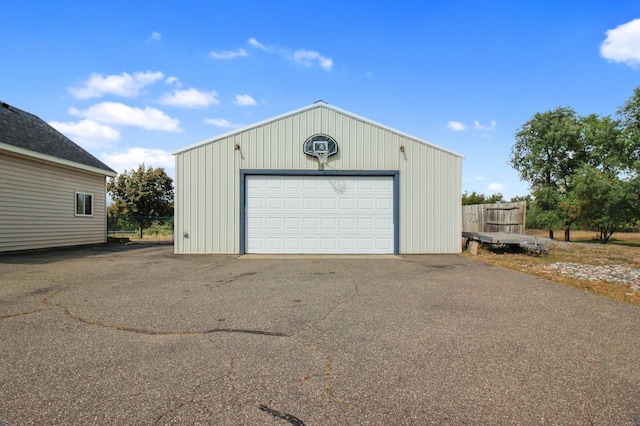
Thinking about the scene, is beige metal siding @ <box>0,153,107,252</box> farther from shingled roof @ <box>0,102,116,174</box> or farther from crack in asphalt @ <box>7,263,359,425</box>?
crack in asphalt @ <box>7,263,359,425</box>

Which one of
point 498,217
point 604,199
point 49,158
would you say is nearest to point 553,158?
point 604,199

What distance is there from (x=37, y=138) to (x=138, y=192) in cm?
1382

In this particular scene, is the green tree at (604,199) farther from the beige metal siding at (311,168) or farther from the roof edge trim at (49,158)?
the roof edge trim at (49,158)

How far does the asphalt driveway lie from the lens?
7.03 feet

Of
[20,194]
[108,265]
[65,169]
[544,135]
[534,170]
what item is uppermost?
[544,135]

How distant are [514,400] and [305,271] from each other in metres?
5.44

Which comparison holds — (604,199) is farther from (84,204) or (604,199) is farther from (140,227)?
(84,204)

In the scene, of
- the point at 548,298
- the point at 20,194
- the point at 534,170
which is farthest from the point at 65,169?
the point at 534,170

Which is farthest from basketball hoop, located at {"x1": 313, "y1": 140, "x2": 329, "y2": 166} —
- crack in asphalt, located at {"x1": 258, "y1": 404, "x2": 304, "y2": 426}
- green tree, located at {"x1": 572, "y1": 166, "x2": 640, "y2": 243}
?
green tree, located at {"x1": 572, "y1": 166, "x2": 640, "y2": 243}

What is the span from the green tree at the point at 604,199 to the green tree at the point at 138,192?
30.2 m

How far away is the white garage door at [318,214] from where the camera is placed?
35.1 ft

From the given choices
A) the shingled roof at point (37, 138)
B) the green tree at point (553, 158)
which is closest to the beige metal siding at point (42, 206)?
the shingled roof at point (37, 138)

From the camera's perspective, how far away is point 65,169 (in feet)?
43.1

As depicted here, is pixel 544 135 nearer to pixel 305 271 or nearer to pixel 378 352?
pixel 305 271
